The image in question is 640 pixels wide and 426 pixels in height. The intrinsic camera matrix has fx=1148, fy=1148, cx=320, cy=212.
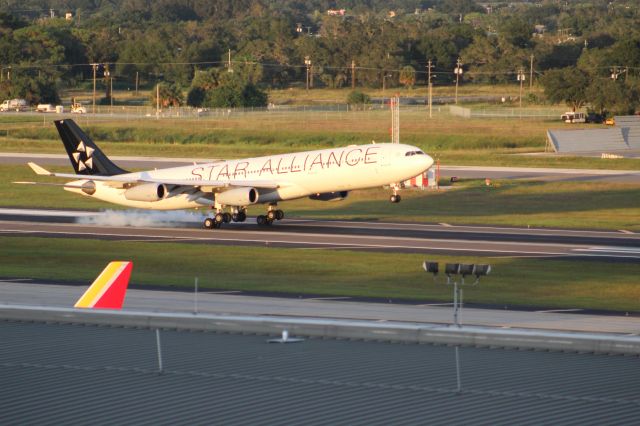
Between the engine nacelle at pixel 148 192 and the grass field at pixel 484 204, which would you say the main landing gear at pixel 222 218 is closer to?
the engine nacelle at pixel 148 192

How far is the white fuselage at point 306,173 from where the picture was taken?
6469 cm

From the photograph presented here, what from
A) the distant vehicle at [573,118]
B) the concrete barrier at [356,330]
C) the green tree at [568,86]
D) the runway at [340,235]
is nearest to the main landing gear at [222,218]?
the runway at [340,235]

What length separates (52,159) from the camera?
373 feet

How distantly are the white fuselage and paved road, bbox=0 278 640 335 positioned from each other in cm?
2038

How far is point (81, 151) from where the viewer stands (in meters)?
73.0

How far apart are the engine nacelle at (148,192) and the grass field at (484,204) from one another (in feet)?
36.2

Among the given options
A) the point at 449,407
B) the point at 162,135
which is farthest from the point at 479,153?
the point at 449,407

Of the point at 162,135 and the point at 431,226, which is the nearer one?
the point at 431,226

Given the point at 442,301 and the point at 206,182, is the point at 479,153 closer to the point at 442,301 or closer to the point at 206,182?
the point at 206,182

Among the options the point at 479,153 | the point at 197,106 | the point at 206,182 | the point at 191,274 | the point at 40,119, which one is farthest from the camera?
the point at 197,106

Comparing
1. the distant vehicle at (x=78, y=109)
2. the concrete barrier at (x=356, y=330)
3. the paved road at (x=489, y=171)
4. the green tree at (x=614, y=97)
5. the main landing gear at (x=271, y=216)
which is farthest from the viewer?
the distant vehicle at (x=78, y=109)

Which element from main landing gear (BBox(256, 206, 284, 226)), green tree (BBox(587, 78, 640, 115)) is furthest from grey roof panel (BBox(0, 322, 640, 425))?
green tree (BBox(587, 78, 640, 115))

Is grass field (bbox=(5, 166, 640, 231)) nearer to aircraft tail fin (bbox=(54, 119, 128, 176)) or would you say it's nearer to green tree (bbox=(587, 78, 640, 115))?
aircraft tail fin (bbox=(54, 119, 128, 176))

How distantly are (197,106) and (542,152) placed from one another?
3226 inches
